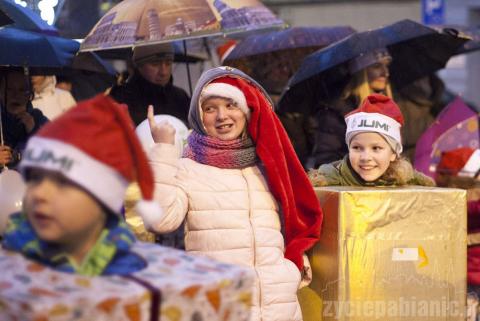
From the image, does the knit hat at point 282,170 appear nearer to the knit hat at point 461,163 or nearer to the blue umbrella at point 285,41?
the knit hat at point 461,163

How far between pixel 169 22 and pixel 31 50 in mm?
996

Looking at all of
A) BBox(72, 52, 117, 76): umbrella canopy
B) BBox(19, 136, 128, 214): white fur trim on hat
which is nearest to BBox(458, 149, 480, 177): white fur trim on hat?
BBox(72, 52, 117, 76): umbrella canopy

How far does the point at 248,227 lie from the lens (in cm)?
454

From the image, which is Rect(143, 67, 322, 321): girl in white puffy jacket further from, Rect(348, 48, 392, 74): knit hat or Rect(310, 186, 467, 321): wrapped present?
Rect(348, 48, 392, 74): knit hat

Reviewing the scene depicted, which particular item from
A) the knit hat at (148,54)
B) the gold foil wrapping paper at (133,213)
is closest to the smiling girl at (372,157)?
the gold foil wrapping paper at (133,213)

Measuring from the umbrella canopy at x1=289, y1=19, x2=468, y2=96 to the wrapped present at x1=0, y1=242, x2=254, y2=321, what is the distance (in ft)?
13.4

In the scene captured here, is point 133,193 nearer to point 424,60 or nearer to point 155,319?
point 155,319

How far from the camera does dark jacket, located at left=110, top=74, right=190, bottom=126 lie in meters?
6.63

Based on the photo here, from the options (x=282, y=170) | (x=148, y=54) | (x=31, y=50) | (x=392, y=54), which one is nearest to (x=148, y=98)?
(x=148, y=54)

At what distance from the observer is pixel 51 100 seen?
25.0ft

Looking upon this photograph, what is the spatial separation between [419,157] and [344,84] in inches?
30.8

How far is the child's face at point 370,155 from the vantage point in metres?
5.15

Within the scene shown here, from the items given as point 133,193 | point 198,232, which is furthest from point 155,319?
point 133,193

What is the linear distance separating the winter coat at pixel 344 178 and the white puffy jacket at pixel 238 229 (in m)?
0.67
